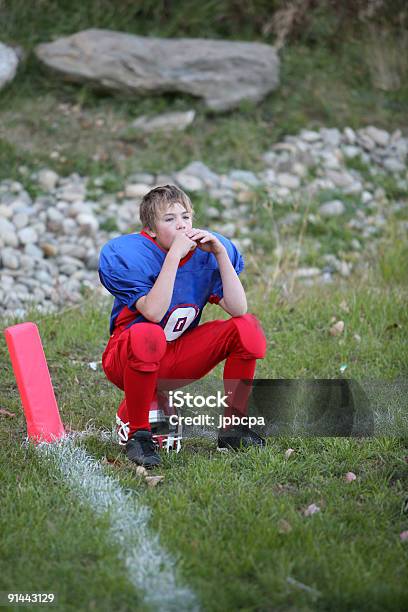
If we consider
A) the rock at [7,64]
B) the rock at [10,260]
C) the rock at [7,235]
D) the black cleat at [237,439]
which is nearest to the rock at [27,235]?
the rock at [7,235]

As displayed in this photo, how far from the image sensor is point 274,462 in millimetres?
3350

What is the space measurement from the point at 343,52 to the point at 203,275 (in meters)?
6.56

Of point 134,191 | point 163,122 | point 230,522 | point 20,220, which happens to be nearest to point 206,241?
point 230,522

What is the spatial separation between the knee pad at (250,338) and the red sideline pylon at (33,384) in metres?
0.88

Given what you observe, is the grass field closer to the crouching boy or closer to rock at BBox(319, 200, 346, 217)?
rock at BBox(319, 200, 346, 217)

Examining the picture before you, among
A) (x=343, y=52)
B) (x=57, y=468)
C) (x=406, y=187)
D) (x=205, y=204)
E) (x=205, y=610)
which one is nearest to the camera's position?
(x=205, y=610)

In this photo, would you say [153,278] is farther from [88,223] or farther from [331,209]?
[331,209]

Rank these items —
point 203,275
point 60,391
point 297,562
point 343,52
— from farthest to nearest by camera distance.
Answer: point 343,52
point 60,391
point 203,275
point 297,562

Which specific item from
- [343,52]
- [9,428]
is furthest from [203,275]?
[343,52]

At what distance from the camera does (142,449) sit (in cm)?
337

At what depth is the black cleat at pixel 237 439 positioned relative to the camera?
3.53 meters

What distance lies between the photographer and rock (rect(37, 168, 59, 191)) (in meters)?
7.06

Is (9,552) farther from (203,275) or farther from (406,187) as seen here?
(406,187)

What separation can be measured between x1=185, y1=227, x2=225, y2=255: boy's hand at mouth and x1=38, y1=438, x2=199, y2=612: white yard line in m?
0.98
